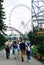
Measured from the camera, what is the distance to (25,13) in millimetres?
110750

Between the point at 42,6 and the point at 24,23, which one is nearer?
the point at 42,6

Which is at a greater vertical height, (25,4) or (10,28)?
(25,4)

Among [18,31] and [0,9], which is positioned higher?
[0,9]

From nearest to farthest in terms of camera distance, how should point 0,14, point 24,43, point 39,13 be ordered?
point 24,43, point 0,14, point 39,13

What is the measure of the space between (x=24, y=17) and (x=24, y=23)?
2041mm

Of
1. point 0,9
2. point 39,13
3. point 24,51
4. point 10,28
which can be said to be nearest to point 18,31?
point 10,28

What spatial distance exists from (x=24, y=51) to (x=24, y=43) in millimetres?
657

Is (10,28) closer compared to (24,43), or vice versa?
(24,43)

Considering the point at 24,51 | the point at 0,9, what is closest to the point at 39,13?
the point at 0,9

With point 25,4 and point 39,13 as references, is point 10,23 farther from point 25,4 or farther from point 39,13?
point 39,13

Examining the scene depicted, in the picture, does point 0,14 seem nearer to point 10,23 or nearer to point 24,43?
point 24,43

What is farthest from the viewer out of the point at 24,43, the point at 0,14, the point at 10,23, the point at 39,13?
the point at 10,23

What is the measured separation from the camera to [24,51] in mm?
21266

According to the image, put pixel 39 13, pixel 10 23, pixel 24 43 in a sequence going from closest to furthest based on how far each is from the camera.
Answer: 1. pixel 24 43
2. pixel 39 13
3. pixel 10 23
